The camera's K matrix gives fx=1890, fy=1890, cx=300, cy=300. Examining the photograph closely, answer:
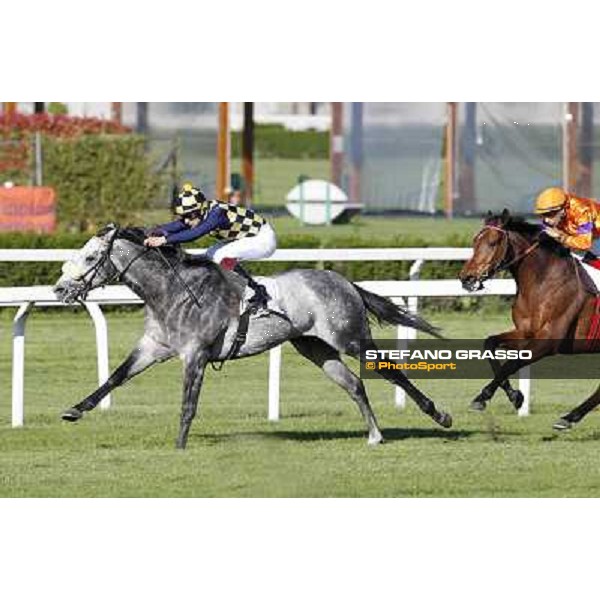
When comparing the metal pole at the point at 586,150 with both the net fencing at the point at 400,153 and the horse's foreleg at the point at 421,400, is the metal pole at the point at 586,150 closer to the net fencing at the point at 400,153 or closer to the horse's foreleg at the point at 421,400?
the net fencing at the point at 400,153

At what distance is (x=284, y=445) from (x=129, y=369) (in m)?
0.86

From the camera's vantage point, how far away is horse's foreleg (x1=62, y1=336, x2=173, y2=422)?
927 cm

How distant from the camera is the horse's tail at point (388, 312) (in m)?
9.77

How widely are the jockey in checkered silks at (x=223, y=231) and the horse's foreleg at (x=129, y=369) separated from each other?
496mm

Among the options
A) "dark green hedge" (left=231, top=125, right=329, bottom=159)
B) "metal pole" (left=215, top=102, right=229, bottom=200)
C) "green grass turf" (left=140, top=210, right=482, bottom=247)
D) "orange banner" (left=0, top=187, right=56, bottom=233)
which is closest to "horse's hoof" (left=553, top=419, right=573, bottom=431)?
"green grass turf" (left=140, top=210, right=482, bottom=247)

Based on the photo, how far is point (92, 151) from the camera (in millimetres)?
22172

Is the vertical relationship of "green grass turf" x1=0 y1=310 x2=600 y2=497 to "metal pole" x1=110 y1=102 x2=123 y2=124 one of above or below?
below

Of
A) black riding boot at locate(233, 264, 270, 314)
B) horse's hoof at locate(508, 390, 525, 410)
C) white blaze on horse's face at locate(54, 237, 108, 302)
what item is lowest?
horse's hoof at locate(508, 390, 525, 410)

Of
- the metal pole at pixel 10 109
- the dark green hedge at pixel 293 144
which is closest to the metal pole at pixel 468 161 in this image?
the metal pole at pixel 10 109

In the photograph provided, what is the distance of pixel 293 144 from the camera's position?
4019cm

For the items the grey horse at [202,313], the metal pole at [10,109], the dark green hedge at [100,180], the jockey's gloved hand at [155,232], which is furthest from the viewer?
the metal pole at [10,109]

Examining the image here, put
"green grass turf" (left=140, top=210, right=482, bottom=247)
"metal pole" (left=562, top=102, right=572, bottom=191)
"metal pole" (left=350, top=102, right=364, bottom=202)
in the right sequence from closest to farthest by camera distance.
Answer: "green grass turf" (left=140, top=210, right=482, bottom=247) < "metal pole" (left=562, top=102, right=572, bottom=191) < "metal pole" (left=350, top=102, right=364, bottom=202)

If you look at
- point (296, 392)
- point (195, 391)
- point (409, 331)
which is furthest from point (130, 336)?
point (195, 391)

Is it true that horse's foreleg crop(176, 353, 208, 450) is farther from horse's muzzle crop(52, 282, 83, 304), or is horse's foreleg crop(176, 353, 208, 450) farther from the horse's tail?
the horse's tail
